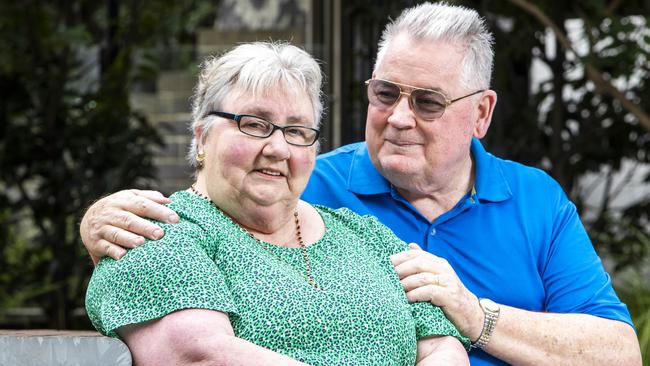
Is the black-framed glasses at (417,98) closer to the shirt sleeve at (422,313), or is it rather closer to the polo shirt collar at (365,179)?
the polo shirt collar at (365,179)

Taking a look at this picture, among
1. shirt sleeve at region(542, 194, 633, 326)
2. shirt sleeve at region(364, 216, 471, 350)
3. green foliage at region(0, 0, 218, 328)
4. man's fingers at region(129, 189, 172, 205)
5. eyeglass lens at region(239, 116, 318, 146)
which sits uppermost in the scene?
eyeglass lens at region(239, 116, 318, 146)

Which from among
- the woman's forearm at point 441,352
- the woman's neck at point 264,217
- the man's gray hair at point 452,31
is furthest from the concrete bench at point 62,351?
the man's gray hair at point 452,31

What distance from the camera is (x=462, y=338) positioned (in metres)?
2.56

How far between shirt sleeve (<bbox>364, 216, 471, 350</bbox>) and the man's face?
37 cm

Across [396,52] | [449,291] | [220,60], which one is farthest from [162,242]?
[396,52]

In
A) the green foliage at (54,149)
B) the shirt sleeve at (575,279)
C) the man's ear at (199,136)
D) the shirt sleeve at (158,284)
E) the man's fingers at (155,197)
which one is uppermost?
the man's ear at (199,136)

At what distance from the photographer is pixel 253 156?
7.64 ft

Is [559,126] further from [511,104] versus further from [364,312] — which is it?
[364,312]

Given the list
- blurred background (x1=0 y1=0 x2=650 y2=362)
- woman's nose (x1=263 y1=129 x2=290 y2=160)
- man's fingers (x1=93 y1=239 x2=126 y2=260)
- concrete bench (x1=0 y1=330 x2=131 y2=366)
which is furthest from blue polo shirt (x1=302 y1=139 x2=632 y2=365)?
blurred background (x1=0 y1=0 x2=650 y2=362)

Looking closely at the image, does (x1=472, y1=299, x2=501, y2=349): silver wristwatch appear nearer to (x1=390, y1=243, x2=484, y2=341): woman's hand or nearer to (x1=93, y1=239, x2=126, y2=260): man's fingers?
(x1=390, y1=243, x2=484, y2=341): woman's hand

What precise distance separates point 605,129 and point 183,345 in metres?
3.86

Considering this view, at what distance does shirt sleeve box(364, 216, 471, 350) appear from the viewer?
2.46m

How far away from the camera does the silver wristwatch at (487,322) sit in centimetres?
269

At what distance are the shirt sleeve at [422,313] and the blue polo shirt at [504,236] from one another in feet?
1.17
